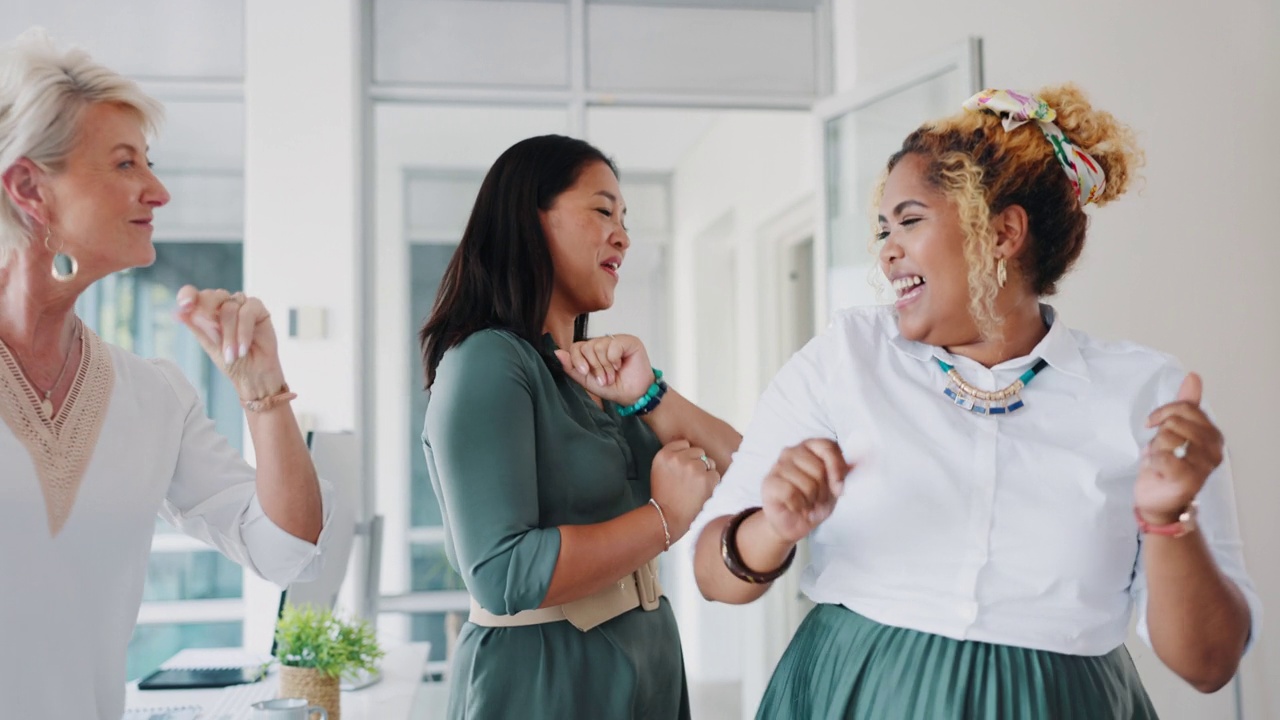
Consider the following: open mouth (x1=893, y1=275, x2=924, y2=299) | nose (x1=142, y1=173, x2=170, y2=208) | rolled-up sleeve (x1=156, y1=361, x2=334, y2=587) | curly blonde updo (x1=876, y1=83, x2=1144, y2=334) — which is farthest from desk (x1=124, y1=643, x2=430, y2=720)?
curly blonde updo (x1=876, y1=83, x2=1144, y2=334)

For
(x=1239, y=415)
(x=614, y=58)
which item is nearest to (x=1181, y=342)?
(x=1239, y=415)

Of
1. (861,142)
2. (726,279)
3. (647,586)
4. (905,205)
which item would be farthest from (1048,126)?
(726,279)

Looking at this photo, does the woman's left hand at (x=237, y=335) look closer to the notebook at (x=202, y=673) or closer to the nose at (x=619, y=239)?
the nose at (x=619, y=239)

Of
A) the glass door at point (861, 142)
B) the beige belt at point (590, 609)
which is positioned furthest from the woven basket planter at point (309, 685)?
the glass door at point (861, 142)

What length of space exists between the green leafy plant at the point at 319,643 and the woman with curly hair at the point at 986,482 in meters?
0.84

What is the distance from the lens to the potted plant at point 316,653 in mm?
1767

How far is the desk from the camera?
1.97 metres

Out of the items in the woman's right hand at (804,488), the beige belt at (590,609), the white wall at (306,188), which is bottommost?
the beige belt at (590,609)

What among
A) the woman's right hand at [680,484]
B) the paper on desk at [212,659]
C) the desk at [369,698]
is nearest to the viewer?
the woman's right hand at [680,484]

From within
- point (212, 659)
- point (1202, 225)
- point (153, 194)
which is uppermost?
point (1202, 225)

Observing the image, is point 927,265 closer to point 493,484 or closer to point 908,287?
point 908,287

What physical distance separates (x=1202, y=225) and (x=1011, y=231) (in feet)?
7.84

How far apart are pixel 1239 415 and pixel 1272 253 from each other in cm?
52

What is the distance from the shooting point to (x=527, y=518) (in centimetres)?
126
